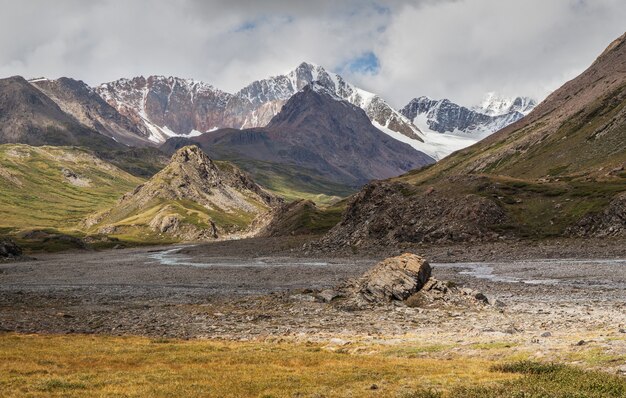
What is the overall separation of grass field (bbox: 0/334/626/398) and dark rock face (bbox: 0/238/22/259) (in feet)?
554

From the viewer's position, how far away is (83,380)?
89.6 ft

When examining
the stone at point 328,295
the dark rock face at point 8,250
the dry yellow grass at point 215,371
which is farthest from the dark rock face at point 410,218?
the dry yellow grass at point 215,371

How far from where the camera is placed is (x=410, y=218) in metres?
157

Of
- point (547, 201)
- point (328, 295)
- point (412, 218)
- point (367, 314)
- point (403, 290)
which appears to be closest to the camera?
point (367, 314)

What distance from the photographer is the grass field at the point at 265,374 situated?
2238cm

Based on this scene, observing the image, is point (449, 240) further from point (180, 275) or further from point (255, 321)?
point (255, 321)

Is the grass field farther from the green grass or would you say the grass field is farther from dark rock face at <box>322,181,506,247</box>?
dark rock face at <box>322,181,506,247</box>

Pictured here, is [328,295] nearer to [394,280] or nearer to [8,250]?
[394,280]

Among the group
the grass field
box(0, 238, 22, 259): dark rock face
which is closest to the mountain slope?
the grass field

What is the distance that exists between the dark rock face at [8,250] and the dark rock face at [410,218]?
11117cm

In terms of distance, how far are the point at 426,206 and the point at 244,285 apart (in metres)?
85.2

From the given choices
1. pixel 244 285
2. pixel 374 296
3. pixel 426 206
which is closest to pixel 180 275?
pixel 244 285

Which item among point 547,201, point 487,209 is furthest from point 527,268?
point 547,201

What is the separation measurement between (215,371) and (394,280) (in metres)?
36.6
